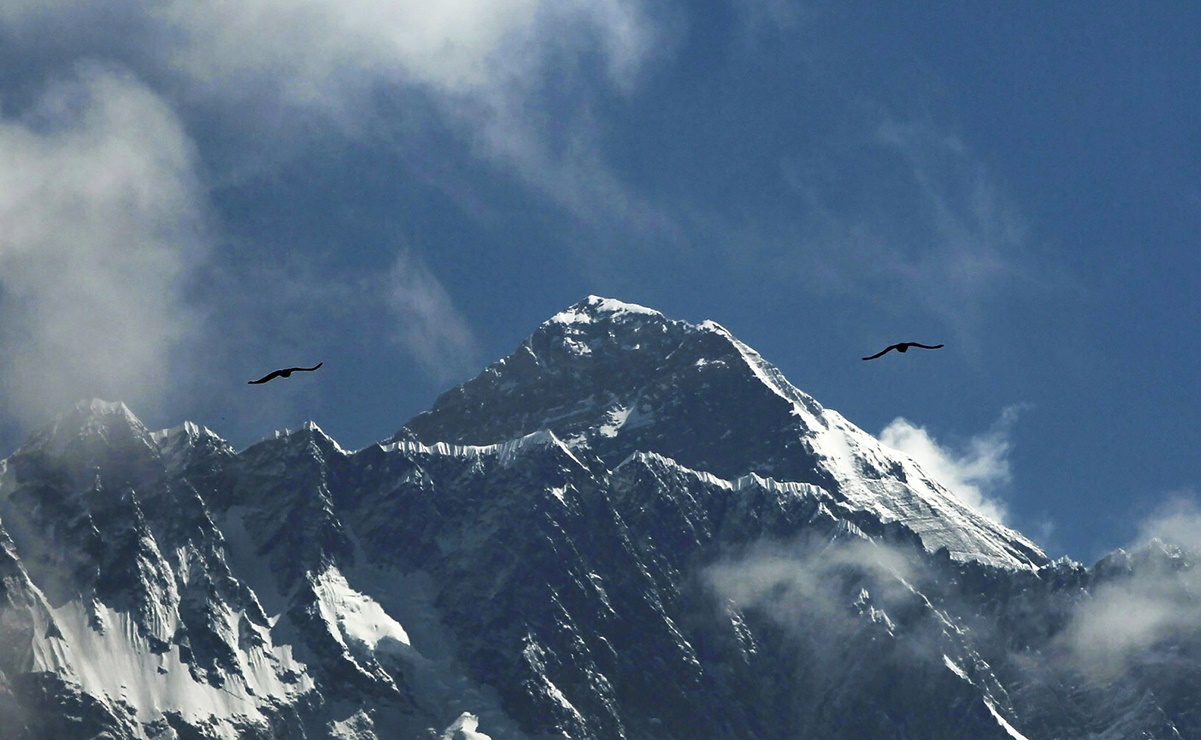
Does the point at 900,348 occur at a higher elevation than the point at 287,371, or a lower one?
higher

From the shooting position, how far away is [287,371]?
123625mm

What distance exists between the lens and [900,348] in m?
126

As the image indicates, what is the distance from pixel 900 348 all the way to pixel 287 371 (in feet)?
96.7
